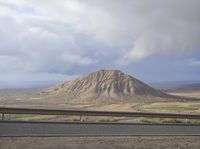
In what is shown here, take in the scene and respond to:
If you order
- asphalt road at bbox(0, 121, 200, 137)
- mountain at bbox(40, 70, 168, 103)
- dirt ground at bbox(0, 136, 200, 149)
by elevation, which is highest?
mountain at bbox(40, 70, 168, 103)

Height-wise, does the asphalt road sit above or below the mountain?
below

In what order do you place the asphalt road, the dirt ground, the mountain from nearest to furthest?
1. the dirt ground
2. the asphalt road
3. the mountain

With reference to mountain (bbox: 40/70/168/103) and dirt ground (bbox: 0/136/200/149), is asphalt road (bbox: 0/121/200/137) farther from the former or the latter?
mountain (bbox: 40/70/168/103)

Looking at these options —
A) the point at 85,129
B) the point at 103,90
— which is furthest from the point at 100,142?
the point at 103,90

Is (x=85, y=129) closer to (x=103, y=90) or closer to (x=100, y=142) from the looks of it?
(x=100, y=142)

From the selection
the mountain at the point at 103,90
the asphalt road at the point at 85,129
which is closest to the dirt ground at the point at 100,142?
the asphalt road at the point at 85,129

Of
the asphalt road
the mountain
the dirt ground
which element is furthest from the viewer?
the mountain

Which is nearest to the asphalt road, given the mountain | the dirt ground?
the dirt ground
